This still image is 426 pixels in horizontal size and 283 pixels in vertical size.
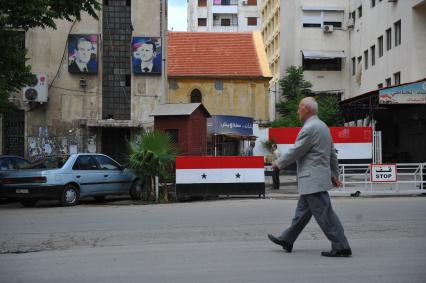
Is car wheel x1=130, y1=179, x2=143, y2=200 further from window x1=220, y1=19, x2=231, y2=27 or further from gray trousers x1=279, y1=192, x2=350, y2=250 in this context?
window x1=220, y1=19, x2=231, y2=27

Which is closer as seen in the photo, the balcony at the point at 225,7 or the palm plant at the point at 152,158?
the palm plant at the point at 152,158

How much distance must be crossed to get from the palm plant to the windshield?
2.03 m

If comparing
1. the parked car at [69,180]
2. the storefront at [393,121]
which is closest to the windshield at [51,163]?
the parked car at [69,180]

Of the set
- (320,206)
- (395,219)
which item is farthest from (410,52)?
(320,206)

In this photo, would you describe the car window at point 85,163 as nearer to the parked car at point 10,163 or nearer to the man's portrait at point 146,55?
the parked car at point 10,163

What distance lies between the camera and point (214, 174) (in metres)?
17.9

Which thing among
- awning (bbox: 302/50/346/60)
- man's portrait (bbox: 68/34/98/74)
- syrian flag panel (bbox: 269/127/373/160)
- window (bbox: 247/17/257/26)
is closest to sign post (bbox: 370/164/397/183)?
syrian flag panel (bbox: 269/127/373/160)

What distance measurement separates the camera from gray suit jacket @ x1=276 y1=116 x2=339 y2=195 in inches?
294

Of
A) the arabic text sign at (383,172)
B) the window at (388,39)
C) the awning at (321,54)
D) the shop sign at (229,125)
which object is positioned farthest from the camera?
the awning at (321,54)

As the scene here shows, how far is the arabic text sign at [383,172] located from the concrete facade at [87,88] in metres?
12.9

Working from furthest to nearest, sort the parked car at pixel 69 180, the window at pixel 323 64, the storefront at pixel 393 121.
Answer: the window at pixel 323 64 → the storefront at pixel 393 121 → the parked car at pixel 69 180

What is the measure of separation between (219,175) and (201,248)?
945 cm

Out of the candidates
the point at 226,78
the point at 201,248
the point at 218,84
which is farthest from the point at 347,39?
the point at 201,248

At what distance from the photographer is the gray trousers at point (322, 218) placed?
732cm
